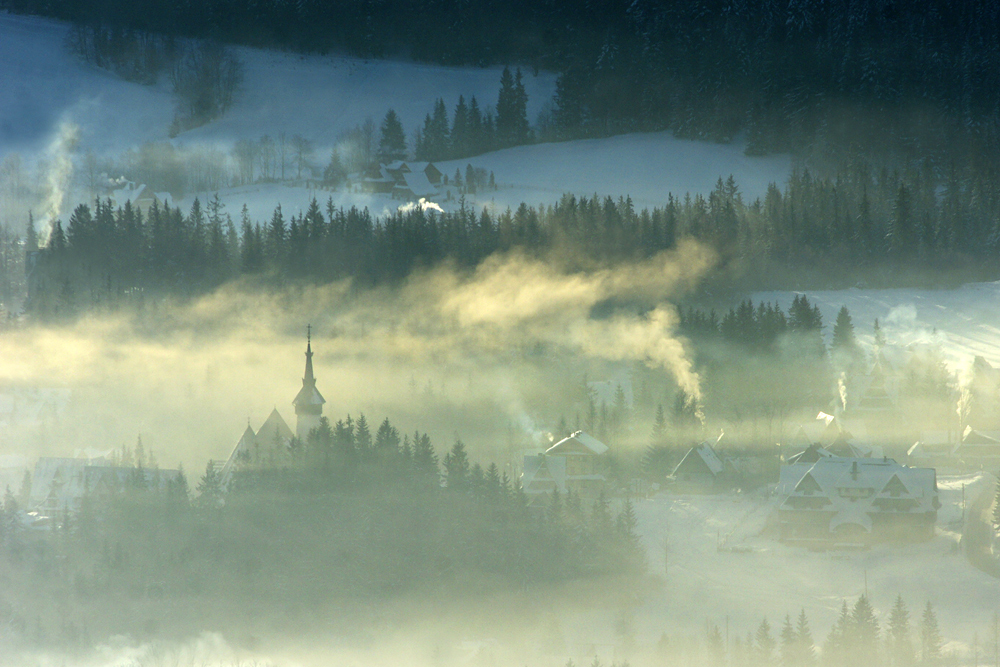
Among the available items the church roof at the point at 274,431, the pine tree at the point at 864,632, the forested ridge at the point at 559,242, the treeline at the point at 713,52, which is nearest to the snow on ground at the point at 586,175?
the treeline at the point at 713,52

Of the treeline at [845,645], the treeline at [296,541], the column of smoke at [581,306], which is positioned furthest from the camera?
the column of smoke at [581,306]

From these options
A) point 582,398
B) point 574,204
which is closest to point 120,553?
point 582,398

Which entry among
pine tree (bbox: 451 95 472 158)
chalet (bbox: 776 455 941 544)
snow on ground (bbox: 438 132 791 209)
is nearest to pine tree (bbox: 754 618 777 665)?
chalet (bbox: 776 455 941 544)

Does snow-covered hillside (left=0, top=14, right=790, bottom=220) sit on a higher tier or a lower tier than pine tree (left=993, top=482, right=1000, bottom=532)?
higher

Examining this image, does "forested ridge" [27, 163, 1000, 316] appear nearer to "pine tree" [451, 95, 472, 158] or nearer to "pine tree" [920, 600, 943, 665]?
"pine tree" [451, 95, 472, 158]

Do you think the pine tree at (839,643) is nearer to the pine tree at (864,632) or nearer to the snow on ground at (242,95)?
the pine tree at (864,632)

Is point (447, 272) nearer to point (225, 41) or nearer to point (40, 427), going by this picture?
point (40, 427)
